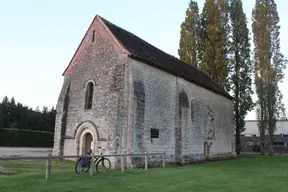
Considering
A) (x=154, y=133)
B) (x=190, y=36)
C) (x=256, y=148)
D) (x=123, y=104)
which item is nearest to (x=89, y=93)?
(x=123, y=104)

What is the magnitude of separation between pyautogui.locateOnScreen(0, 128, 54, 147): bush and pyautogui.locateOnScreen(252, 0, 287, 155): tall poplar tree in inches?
1129

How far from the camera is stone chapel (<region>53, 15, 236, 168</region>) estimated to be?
1423 cm

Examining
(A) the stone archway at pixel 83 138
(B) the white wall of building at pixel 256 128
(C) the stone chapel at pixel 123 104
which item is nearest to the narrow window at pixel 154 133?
(C) the stone chapel at pixel 123 104

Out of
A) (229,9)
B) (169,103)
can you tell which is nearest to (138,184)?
(169,103)

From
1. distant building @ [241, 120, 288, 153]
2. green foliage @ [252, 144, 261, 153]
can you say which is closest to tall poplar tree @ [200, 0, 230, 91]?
green foliage @ [252, 144, 261, 153]

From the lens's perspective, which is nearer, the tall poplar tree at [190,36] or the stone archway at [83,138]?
the stone archway at [83,138]

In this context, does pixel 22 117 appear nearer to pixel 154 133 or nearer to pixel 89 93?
pixel 89 93

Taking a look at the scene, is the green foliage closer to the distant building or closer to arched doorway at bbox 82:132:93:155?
the distant building

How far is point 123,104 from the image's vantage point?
46.7ft

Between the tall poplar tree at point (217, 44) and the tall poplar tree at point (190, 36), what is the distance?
1054 millimetres

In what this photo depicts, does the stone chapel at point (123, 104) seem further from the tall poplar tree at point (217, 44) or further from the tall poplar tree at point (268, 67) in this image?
the tall poplar tree at point (268, 67)

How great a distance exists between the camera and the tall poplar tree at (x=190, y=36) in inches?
1171

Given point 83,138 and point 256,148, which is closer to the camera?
point 83,138

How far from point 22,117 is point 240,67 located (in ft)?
108
